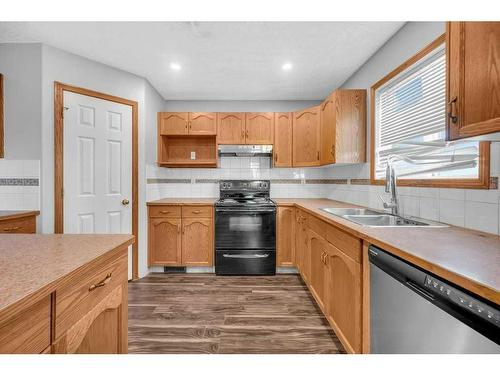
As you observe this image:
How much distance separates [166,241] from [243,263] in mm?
1014

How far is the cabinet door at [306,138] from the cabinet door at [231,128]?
2.41ft

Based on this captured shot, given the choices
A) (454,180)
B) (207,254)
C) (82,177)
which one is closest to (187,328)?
(207,254)

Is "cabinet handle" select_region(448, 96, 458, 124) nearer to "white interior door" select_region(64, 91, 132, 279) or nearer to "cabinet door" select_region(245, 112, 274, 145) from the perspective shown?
"cabinet door" select_region(245, 112, 274, 145)

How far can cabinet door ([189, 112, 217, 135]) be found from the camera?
11.2ft

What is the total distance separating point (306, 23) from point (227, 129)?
68.8 inches

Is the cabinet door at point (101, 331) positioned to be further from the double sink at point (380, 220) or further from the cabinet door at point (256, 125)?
the cabinet door at point (256, 125)

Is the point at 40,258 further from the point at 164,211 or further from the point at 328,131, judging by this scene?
the point at 328,131

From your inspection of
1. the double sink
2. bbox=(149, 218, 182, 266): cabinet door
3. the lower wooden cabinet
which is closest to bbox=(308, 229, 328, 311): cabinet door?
the double sink

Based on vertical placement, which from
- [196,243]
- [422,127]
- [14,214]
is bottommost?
[196,243]

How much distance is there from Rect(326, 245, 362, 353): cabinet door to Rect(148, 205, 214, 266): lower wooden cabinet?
169 cm

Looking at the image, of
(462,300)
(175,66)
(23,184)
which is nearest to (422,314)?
(462,300)

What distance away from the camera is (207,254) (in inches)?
122

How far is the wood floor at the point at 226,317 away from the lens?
173 cm

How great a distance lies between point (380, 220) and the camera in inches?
77.5
